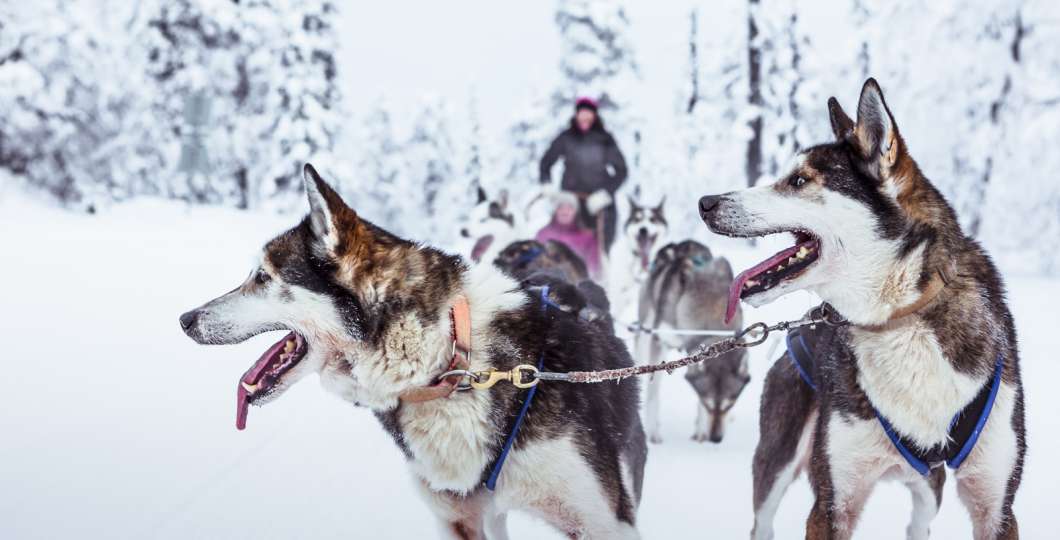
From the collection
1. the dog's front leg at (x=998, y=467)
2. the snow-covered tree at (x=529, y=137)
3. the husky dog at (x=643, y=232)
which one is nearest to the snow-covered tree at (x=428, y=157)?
the snow-covered tree at (x=529, y=137)

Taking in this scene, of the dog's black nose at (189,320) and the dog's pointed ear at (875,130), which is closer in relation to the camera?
the dog's pointed ear at (875,130)

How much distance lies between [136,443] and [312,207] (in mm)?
2358

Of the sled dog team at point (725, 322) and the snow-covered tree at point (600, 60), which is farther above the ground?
the snow-covered tree at point (600, 60)

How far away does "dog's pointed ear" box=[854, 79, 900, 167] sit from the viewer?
1.94m

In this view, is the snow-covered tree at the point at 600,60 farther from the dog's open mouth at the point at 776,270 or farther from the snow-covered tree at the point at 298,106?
the dog's open mouth at the point at 776,270

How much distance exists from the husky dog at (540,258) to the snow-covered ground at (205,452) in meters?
1.26

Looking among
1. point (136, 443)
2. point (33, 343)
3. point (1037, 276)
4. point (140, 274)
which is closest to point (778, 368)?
point (136, 443)

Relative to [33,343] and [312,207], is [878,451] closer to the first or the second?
[312,207]

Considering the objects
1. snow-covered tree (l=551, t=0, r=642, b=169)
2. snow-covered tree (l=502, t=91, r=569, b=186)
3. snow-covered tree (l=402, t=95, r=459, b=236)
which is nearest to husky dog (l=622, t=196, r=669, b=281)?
snow-covered tree (l=551, t=0, r=642, b=169)

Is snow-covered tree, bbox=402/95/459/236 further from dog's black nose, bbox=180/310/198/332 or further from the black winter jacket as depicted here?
dog's black nose, bbox=180/310/198/332

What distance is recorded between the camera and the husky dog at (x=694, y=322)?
4688mm

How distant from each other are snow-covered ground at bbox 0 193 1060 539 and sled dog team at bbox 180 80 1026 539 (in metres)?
0.96

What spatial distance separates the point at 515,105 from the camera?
28312mm

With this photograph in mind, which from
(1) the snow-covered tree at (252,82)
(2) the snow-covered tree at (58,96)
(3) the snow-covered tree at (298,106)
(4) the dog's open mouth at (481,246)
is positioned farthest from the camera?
(3) the snow-covered tree at (298,106)
